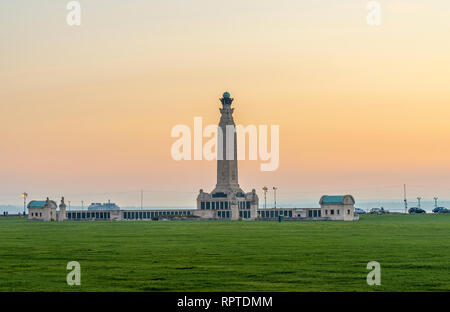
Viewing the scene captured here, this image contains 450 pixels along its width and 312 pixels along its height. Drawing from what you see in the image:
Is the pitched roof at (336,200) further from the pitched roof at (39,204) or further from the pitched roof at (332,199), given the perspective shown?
the pitched roof at (39,204)

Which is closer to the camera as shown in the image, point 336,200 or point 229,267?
point 229,267

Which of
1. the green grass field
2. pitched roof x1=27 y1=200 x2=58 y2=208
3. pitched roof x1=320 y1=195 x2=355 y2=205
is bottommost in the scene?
the green grass field

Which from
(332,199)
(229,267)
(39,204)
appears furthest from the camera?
(39,204)

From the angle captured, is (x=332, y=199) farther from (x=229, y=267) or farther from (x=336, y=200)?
(x=229, y=267)

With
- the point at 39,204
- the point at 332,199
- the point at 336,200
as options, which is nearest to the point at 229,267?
the point at 336,200

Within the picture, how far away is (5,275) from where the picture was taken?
35625mm

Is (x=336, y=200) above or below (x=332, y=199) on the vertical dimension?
below

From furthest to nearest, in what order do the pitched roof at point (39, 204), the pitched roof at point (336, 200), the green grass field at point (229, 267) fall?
the pitched roof at point (39, 204), the pitched roof at point (336, 200), the green grass field at point (229, 267)

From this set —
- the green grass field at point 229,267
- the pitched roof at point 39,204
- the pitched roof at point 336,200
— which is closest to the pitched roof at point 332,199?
the pitched roof at point 336,200

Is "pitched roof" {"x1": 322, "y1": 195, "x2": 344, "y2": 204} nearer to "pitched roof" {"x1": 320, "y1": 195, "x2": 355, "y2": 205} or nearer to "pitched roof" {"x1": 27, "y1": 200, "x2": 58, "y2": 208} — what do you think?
"pitched roof" {"x1": 320, "y1": 195, "x2": 355, "y2": 205}

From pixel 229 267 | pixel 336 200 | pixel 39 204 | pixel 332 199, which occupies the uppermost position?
pixel 332 199

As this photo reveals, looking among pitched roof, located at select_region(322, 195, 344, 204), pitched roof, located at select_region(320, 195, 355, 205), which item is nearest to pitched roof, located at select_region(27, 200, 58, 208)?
pitched roof, located at select_region(320, 195, 355, 205)
